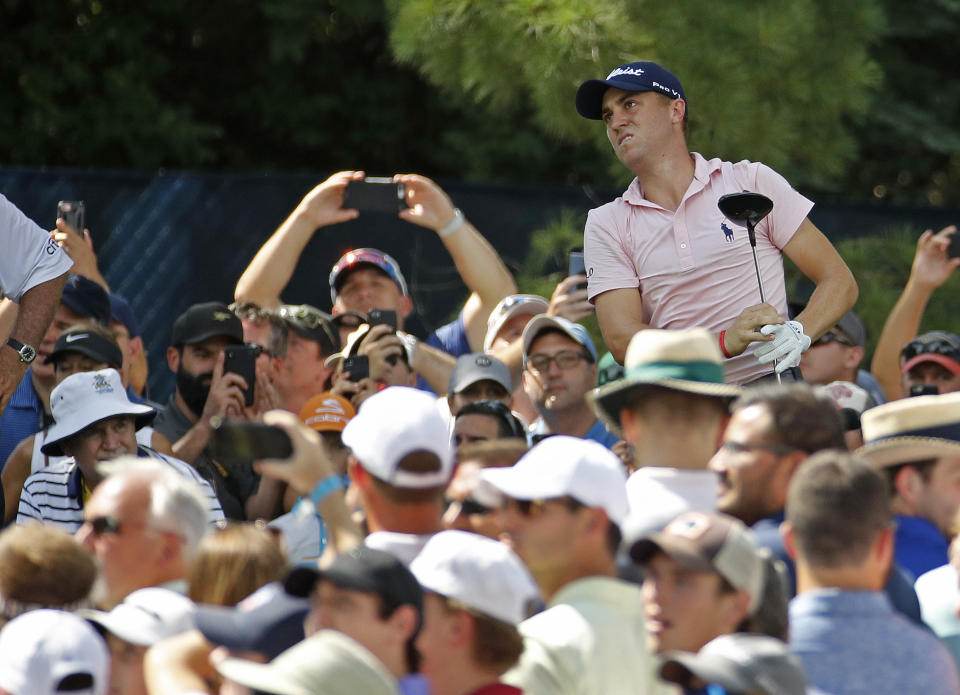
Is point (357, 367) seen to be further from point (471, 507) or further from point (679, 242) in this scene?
point (471, 507)

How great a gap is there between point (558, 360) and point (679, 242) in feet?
2.96

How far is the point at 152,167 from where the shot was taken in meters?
9.94

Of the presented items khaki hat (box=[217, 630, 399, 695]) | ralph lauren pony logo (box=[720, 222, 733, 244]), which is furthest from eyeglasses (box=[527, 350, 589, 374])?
khaki hat (box=[217, 630, 399, 695])

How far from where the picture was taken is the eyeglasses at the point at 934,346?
20.9 ft

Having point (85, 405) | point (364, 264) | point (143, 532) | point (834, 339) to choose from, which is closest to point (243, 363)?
point (85, 405)

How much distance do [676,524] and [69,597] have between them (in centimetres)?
136

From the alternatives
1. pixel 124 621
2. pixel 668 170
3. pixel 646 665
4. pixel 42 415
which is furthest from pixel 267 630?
pixel 42 415

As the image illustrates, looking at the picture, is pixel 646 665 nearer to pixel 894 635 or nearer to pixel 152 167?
pixel 894 635

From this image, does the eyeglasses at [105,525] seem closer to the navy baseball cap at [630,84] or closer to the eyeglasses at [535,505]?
the eyeglasses at [535,505]

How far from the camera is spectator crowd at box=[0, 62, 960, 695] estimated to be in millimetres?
3027

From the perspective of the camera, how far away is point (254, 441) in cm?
327

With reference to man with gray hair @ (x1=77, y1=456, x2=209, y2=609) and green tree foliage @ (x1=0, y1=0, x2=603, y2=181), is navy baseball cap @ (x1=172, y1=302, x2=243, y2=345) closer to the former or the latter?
man with gray hair @ (x1=77, y1=456, x2=209, y2=609)

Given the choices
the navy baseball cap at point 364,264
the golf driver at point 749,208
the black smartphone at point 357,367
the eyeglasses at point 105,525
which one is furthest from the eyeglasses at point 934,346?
the eyeglasses at point 105,525

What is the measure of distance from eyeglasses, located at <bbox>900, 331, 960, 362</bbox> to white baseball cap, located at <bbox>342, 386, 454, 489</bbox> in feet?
11.1
